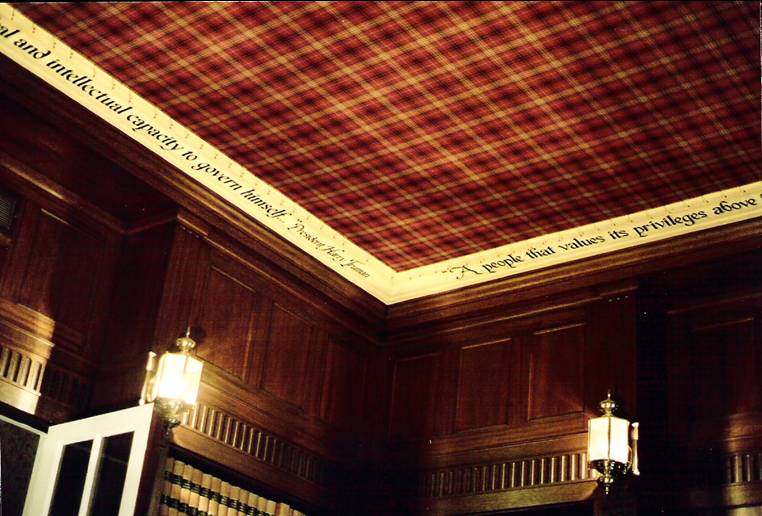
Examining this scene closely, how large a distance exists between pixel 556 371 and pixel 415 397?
1.04 meters

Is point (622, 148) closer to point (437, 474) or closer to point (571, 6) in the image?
point (571, 6)

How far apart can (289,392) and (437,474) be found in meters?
1.04

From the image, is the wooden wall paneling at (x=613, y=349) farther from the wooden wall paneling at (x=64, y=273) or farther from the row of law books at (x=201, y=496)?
the wooden wall paneling at (x=64, y=273)

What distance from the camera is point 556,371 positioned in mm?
6969

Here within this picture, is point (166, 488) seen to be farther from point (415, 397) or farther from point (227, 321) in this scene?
point (415, 397)

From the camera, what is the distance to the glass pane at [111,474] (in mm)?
5805

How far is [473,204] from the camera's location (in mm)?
6895

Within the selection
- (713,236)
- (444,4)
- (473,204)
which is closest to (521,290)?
(473,204)

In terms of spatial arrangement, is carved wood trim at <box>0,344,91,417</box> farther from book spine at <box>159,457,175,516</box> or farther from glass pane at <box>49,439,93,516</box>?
book spine at <box>159,457,175,516</box>

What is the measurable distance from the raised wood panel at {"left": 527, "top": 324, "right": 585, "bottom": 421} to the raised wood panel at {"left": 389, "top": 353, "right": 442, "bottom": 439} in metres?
0.71

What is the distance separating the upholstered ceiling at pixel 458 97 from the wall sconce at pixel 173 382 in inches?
50.0

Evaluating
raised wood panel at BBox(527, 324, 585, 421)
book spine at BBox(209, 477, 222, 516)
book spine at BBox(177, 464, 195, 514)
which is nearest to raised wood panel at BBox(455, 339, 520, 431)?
raised wood panel at BBox(527, 324, 585, 421)

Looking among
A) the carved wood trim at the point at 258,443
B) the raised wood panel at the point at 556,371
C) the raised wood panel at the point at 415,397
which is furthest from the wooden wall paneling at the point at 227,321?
the raised wood panel at the point at 556,371

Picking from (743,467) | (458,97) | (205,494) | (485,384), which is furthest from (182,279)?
(743,467)
